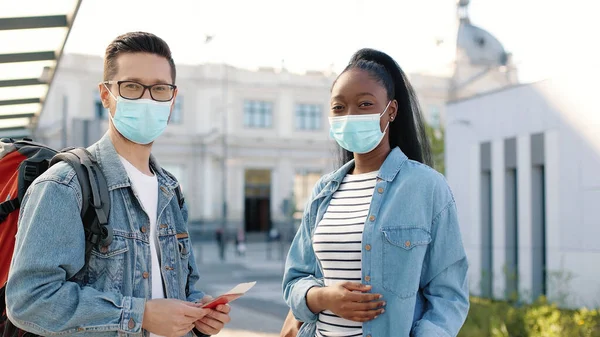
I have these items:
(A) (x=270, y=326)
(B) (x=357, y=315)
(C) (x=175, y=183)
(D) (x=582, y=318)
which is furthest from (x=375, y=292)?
(A) (x=270, y=326)

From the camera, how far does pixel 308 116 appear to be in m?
53.1

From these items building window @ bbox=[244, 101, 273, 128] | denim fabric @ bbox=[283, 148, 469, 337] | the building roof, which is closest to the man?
denim fabric @ bbox=[283, 148, 469, 337]

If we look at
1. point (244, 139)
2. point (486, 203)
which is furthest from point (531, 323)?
point (244, 139)

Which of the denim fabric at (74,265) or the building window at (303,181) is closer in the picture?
the denim fabric at (74,265)

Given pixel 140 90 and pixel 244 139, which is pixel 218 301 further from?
pixel 244 139

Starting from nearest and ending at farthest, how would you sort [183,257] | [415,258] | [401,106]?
[415,258] < [183,257] < [401,106]

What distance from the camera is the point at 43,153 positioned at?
2537 millimetres

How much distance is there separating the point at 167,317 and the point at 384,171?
101 centimetres

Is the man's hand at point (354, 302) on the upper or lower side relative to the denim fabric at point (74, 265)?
lower

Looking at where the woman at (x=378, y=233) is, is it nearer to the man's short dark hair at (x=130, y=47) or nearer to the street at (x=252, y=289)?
the man's short dark hair at (x=130, y=47)

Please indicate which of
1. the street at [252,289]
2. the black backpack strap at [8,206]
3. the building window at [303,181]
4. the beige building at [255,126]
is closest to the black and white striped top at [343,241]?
the black backpack strap at [8,206]

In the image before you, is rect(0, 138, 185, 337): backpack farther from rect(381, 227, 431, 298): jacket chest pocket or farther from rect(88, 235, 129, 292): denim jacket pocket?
rect(381, 227, 431, 298): jacket chest pocket

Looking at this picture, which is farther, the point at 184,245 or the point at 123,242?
the point at 184,245

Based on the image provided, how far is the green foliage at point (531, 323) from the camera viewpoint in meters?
6.33
